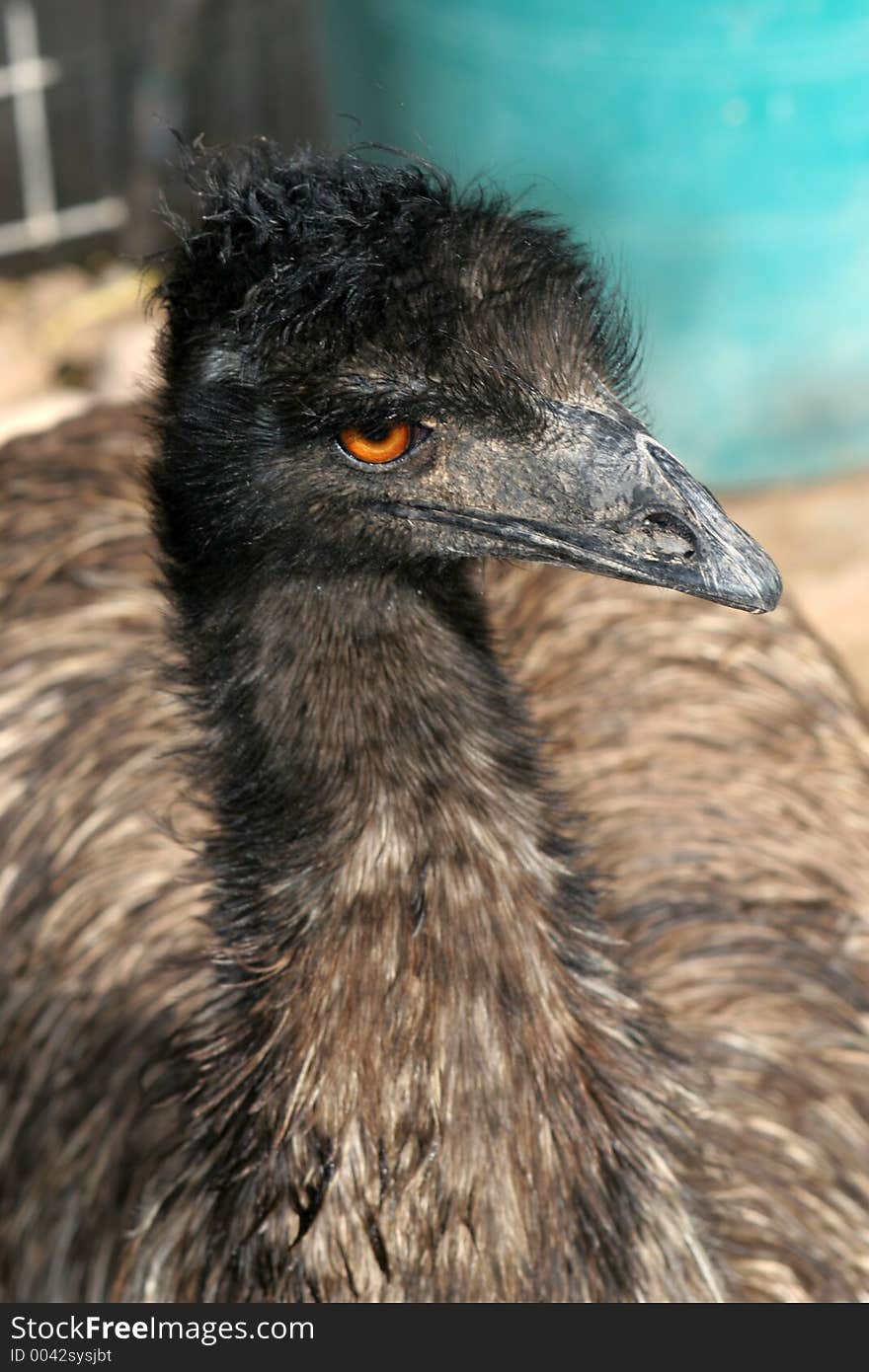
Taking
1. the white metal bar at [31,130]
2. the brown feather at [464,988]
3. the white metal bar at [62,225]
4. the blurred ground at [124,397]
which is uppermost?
the white metal bar at [31,130]

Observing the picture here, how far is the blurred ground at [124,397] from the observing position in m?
4.65

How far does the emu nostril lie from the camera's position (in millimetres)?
1725

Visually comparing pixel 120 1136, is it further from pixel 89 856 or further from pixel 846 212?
pixel 846 212

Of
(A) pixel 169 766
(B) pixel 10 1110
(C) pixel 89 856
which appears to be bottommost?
(B) pixel 10 1110

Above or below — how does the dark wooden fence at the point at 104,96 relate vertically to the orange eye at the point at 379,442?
above

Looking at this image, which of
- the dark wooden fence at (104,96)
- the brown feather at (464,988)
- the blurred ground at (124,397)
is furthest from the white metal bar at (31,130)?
the brown feather at (464,988)

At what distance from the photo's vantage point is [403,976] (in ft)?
6.16

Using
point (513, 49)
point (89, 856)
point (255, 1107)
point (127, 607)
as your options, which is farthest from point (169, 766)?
point (513, 49)

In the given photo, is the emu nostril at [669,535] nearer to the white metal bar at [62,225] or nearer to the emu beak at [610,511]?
the emu beak at [610,511]

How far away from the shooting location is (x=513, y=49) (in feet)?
14.5

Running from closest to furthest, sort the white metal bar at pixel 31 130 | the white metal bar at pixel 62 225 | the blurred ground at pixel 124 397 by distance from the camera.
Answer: the blurred ground at pixel 124 397 < the white metal bar at pixel 31 130 < the white metal bar at pixel 62 225

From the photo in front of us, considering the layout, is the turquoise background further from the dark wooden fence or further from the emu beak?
the emu beak

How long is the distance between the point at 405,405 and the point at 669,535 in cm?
26

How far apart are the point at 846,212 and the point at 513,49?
0.86 m
